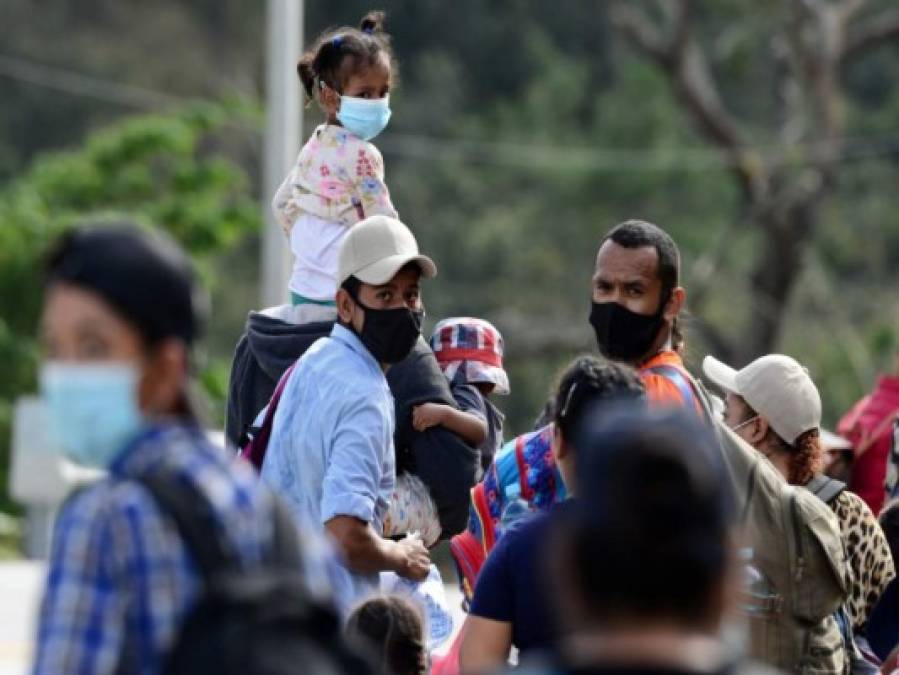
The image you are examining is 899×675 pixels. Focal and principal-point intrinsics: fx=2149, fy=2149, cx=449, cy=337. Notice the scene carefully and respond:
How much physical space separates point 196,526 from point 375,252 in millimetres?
2285

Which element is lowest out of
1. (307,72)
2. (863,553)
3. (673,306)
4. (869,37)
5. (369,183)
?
(863,553)

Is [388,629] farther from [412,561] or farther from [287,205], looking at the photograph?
[287,205]

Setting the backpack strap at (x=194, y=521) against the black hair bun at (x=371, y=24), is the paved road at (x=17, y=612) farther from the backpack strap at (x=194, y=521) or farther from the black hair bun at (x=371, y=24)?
the backpack strap at (x=194, y=521)

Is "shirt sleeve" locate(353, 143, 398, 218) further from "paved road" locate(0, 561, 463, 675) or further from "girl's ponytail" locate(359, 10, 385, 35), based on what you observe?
"paved road" locate(0, 561, 463, 675)

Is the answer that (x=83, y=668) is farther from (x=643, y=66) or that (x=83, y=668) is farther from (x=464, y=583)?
(x=643, y=66)

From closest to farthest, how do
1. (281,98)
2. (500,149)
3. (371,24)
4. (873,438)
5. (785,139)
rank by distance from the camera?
(371,24) → (873,438) → (281,98) → (785,139) → (500,149)

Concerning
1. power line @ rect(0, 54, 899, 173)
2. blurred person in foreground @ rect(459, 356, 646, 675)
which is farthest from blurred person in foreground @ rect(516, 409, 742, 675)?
power line @ rect(0, 54, 899, 173)

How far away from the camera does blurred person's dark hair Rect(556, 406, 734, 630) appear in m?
2.49

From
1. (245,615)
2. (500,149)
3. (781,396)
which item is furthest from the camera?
(500,149)

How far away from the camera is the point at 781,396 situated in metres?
5.74

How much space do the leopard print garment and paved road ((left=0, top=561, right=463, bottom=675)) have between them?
19.7 feet

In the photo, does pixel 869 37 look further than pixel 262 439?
Yes

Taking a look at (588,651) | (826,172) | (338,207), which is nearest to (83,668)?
(588,651)

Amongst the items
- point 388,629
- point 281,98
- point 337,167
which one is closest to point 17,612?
point 281,98
